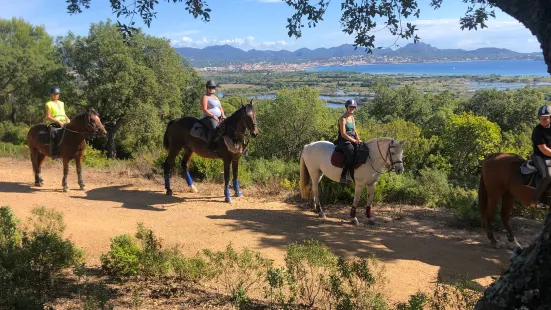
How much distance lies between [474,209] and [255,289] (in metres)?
5.67

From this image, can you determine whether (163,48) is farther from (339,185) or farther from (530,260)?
(530,260)

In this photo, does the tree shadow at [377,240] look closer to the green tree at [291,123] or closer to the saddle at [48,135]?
the saddle at [48,135]

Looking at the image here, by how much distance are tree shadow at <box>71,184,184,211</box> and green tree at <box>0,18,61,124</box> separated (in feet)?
89.2

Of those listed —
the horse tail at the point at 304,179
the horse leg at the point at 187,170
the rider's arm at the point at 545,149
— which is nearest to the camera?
the rider's arm at the point at 545,149

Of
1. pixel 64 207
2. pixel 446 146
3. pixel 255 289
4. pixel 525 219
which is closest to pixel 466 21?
pixel 255 289

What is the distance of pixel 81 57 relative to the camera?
103 ft

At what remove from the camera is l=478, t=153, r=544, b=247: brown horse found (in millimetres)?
6922

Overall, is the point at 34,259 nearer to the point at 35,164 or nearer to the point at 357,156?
the point at 357,156

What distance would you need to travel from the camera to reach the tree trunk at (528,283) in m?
2.25

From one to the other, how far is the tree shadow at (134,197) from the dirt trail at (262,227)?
24 millimetres

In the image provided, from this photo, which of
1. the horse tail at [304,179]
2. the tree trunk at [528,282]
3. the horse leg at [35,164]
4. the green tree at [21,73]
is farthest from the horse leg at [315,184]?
the green tree at [21,73]

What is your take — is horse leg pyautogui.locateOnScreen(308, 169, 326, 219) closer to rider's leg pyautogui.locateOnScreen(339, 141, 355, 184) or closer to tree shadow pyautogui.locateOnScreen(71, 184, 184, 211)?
rider's leg pyautogui.locateOnScreen(339, 141, 355, 184)

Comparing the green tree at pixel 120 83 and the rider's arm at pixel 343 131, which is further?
the green tree at pixel 120 83

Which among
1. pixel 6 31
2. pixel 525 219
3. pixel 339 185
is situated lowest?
pixel 525 219
